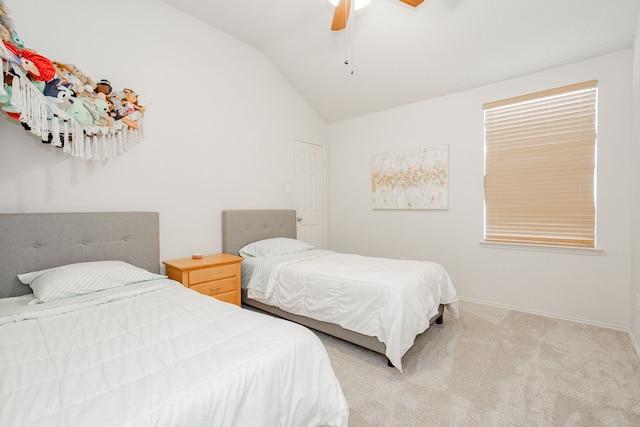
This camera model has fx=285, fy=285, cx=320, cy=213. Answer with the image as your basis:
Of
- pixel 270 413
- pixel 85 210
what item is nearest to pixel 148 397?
pixel 270 413

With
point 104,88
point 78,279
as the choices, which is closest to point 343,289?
point 78,279

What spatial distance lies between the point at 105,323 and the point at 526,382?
2.55 metres

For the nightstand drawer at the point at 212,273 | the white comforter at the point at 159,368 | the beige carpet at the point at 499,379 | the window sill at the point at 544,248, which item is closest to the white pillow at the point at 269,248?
the nightstand drawer at the point at 212,273

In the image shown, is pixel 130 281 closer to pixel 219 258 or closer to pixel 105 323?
pixel 105 323

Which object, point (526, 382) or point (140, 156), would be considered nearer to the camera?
point (526, 382)

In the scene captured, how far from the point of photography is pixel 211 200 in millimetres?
3148

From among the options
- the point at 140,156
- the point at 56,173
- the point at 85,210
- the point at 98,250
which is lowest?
the point at 98,250

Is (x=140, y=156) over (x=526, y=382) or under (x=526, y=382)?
over

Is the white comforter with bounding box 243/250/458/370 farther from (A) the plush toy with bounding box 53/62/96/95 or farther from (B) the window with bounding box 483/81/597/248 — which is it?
(A) the plush toy with bounding box 53/62/96/95

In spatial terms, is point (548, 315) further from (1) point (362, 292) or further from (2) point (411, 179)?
(1) point (362, 292)

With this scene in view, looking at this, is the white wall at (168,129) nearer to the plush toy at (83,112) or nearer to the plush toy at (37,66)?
the plush toy at (83,112)

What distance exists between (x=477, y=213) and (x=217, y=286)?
3.00 m

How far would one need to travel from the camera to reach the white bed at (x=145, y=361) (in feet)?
2.72

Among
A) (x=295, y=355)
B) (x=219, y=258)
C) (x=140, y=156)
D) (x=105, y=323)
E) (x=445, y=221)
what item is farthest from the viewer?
(x=445, y=221)
